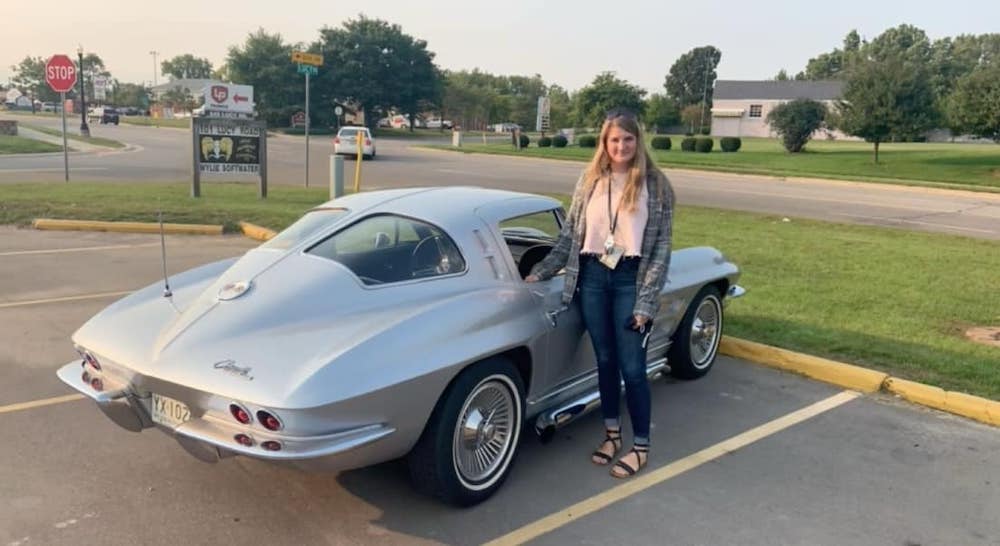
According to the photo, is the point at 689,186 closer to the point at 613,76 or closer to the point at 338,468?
the point at 338,468

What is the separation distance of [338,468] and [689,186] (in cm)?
2063

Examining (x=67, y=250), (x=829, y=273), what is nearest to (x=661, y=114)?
(x=829, y=273)

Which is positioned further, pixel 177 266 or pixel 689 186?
pixel 689 186

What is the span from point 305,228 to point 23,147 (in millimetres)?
31456

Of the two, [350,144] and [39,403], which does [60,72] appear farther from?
[39,403]

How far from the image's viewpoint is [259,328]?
10.7ft

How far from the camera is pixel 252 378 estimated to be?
299 cm


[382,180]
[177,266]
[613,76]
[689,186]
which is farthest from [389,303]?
[613,76]

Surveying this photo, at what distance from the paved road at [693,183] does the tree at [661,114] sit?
54421 mm

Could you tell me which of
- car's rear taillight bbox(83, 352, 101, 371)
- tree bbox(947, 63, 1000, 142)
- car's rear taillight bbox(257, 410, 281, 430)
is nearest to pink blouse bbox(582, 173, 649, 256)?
car's rear taillight bbox(257, 410, 281, 430)

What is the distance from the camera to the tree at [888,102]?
3256 centimetres

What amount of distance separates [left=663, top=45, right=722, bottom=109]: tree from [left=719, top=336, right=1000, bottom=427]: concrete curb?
137m

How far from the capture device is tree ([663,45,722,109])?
13738 centimetres

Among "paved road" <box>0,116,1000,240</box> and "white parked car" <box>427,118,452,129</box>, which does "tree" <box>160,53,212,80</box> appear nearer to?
"white parked car" <box>427,118,452,129</box>
